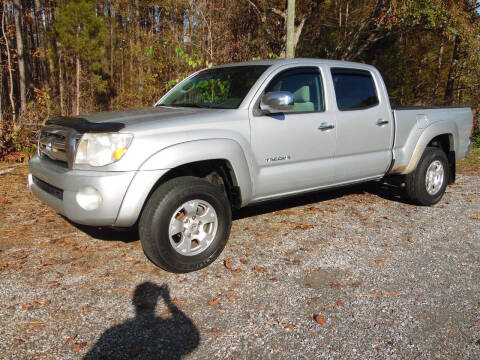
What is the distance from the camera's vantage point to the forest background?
431 inches

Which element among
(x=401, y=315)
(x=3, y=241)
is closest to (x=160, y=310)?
(x=401, y=315)

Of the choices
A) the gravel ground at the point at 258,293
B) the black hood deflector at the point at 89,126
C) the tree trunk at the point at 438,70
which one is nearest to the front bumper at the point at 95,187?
the black hood deflector at the point at 89,126

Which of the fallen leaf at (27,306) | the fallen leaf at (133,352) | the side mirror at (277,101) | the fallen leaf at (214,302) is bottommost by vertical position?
the fallen leaf at (214,302)

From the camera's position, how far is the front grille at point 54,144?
11.2 feet

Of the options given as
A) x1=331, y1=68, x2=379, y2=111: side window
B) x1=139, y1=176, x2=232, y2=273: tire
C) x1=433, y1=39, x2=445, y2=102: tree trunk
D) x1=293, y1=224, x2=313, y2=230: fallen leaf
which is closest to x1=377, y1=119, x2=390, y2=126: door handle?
x1=331, y1=68, x2=379, y2=111: side window

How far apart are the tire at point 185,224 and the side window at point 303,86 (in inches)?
52.8

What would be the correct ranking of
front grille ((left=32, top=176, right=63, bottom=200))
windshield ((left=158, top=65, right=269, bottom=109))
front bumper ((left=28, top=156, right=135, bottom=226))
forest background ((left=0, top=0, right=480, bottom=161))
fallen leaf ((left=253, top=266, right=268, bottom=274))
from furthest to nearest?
forest background ((left=0, top=0, right=480, bottom=161)) → windshield ((left=158, top=65, right=269, bottom=109)) → fallen leaf ((left=253, top=266, right=268, bottom=274)) → front grille ((left=32, top=176, right=63, bottom=200)) → front bumper ((left=28, top=156, right=135, bottom=226))

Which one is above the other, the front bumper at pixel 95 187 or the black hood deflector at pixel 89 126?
the black hood deflector at pixel 89 126

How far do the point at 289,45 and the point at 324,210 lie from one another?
5.25 metres

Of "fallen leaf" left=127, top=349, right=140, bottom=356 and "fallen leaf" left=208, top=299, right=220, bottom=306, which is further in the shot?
"fallen leaf" left=208, top=299, right=220, bottom=306

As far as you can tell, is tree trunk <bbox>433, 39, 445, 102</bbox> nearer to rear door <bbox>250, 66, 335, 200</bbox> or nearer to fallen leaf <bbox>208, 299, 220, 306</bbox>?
rear door <bbox>250, 66, 335, 200</bbox>

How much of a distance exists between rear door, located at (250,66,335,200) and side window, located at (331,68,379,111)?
270 millimetres

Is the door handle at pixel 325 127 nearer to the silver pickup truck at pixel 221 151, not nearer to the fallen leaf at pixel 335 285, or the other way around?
the silver pickup truck at pixel 221 151

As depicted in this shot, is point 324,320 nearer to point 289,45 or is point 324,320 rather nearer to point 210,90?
point 210,90
